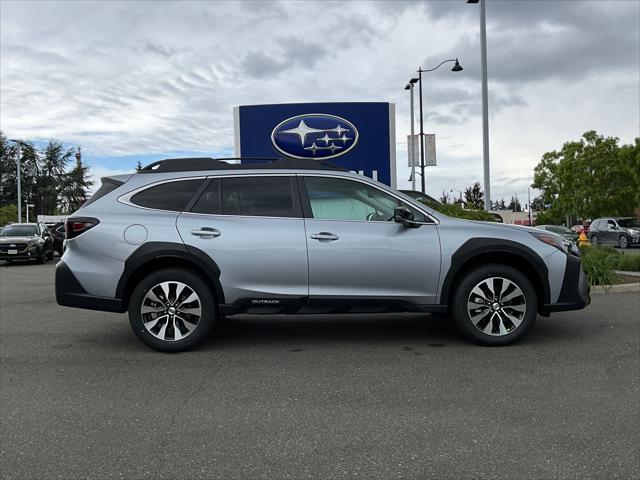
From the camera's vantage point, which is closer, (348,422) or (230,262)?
(348,422)

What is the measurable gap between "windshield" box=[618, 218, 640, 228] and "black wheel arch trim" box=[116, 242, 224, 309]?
1089 inches

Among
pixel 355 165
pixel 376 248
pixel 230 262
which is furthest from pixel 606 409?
pixel 355 165

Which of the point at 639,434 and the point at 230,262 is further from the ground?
the point at 230,262

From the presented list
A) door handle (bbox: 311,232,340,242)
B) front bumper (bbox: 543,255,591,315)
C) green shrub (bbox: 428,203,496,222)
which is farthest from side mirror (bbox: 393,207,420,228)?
green shrub (bbox: 428,203,496,222)

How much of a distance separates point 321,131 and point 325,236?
921 centimetres

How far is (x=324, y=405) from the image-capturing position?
402cm

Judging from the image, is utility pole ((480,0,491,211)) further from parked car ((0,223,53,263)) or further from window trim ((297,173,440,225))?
parked car ((0,223,53,263))

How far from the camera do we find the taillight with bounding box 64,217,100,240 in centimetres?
545

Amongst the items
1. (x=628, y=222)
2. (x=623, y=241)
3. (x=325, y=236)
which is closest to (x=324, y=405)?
(x=325, y=236)

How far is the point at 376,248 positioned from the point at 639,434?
2669 mm

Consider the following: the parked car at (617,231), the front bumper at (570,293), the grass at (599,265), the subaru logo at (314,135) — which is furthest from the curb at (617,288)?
the parked car at (617,231)

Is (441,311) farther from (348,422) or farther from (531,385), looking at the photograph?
(348,422)

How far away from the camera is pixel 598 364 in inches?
197

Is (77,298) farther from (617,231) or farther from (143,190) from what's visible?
(617,231)
